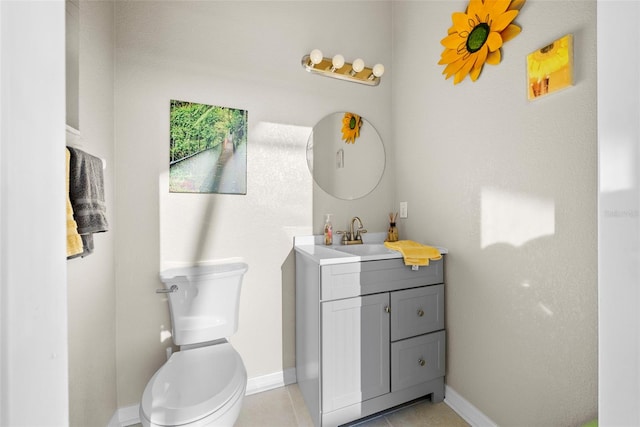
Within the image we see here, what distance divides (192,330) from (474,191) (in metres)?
1.69

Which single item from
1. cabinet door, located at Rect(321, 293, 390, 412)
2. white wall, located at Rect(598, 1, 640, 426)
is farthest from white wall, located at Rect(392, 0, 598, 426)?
white wall, located at Rect(598, 1, 640, 426)

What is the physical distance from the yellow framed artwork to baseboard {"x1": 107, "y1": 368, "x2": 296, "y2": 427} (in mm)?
2020

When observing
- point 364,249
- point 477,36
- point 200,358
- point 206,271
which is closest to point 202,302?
point 206,271

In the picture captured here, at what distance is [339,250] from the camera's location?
5.72 feet

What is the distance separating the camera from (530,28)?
3.78ft

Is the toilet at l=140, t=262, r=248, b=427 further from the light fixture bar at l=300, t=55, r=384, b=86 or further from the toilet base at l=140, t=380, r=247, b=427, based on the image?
the light fixture bar at l=300, t=55, r=384, b=86

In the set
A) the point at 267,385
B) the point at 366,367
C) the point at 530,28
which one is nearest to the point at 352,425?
the point at 366,367

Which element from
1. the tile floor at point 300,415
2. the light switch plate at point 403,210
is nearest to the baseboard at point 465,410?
the tile floor at point 300,415

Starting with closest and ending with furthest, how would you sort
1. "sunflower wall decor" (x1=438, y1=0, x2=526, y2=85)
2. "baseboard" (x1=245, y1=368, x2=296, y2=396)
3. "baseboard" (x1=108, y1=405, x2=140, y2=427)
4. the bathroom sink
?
"sunflower wall decor" (x1=438, y1=0, x2=526, y2=85), "baseboard" (x1=108, y1=405, x2=140, y2=427), "baseboard" (x1=245, y1=368, x2=296, y2=396), the bathroom sink

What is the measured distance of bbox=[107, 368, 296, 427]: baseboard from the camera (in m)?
1.44

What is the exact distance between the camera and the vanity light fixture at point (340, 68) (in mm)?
1751

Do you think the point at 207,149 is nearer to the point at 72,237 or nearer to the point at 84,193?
the point at 84,193

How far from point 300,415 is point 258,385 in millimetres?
342

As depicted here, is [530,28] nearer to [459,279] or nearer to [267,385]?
[459,279]
